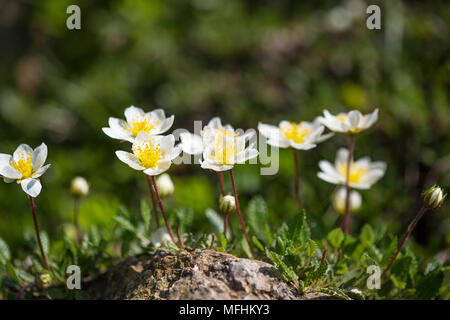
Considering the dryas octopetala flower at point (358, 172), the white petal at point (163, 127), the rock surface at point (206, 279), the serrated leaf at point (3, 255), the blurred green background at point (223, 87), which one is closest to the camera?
the rock surface at point (206, 279)

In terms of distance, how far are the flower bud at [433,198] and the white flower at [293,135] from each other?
0.57 meters

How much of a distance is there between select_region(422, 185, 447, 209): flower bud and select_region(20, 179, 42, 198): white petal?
163 cm

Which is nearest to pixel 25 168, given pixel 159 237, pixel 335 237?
pixel 159 237

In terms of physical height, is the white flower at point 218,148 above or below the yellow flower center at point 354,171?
above

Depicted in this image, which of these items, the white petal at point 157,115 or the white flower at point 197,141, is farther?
the white petal at point 157,115

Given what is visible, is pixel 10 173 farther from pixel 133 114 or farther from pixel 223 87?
pixel 223 87

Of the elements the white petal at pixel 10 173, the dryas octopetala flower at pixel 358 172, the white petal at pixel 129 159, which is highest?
the white petal at pixel 129 159

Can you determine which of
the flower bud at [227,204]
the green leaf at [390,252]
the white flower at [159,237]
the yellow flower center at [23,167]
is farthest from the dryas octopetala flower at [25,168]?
the green leaf at [390,252]

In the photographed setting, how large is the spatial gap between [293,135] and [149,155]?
0.83m

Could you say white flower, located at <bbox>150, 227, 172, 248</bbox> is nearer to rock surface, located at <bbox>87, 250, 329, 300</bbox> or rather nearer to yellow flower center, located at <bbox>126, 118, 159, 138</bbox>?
rock surface, located at <bbox>87, 250, 329, 300</bbox>

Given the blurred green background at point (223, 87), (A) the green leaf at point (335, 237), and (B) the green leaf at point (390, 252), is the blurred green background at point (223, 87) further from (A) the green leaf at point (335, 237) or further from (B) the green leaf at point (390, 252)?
(A) the green leaf at point (335, 237)

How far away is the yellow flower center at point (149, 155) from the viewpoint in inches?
81.0
